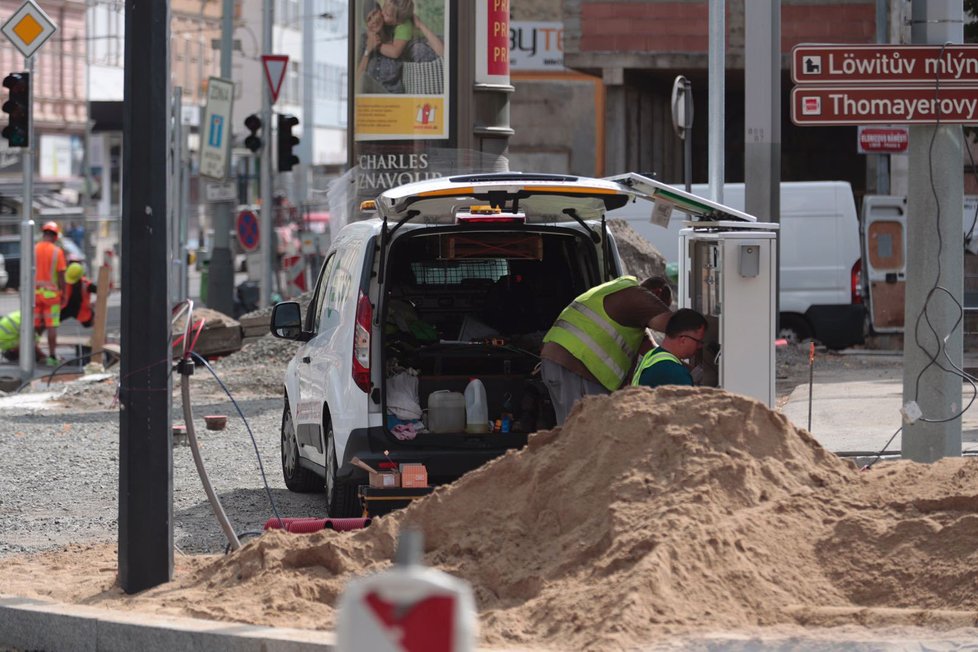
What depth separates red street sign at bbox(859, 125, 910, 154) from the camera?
80.6ft

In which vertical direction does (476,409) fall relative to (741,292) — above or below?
below

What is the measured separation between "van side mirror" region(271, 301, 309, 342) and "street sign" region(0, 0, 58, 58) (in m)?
9.49

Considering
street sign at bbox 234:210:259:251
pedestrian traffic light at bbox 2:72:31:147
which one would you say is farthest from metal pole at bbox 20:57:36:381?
street sign at bbox 234:210:259:251

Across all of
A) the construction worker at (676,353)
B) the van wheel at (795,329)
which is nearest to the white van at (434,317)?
the construction worker at (676,353)

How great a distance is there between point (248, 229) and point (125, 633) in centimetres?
2589

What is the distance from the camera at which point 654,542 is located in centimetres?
636

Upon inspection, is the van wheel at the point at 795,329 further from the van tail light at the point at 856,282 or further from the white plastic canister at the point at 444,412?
the white plastic canister at the point at 444,412

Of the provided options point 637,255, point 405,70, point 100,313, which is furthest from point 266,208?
point 405,70

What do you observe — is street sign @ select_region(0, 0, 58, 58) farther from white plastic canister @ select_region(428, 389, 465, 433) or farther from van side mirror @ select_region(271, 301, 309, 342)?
white plastic canister @ select_region(428, 389, 465, 433)

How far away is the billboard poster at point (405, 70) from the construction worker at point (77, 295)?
357 inches

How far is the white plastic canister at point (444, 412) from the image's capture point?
9.12 m

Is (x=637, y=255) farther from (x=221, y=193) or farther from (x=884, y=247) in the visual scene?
(x=221, y=193)

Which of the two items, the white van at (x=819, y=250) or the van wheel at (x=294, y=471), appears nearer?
the van wheel at (x=294, y=471)

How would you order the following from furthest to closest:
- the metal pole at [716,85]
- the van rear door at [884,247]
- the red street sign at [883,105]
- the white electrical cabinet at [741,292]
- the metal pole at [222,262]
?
the metal pole at [222,262] → the van rear door at [884,247] → the metal pole at [716,85] → the red street sign at [883,105] → the white electrical cabinet at [741,292]
